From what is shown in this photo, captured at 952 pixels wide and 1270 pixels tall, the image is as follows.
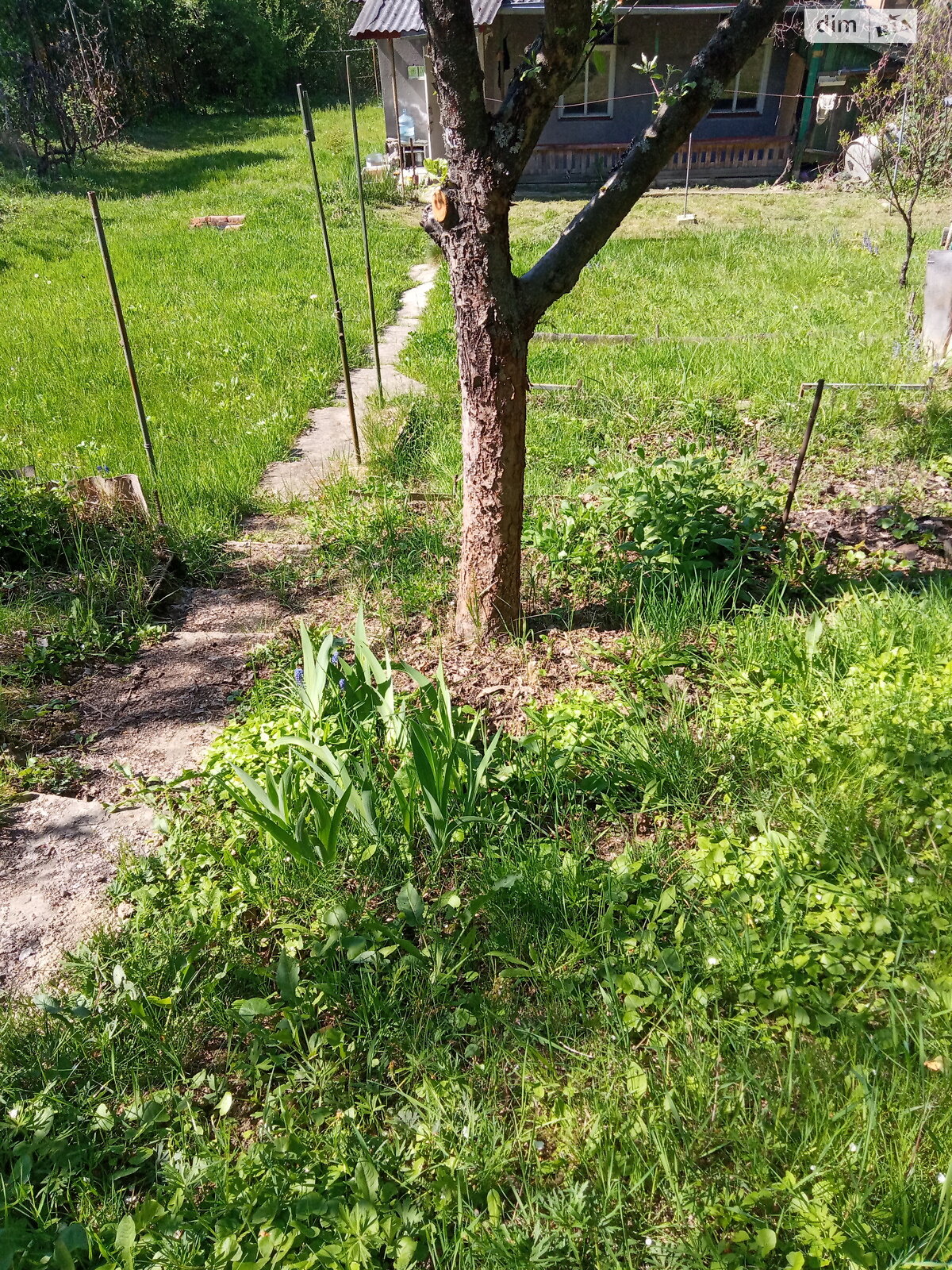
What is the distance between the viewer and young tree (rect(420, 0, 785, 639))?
9.43 feet

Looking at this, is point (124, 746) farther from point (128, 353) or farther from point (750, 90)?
point (750, 90)

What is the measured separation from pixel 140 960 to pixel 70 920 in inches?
14.5

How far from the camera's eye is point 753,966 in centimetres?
221

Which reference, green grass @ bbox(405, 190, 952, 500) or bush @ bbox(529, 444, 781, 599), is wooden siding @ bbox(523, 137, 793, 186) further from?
bush @ bbox(529, 444, 781, 599)

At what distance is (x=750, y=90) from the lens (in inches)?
694

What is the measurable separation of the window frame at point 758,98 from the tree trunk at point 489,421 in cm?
1740

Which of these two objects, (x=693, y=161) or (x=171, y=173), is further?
(x=693, y=161)

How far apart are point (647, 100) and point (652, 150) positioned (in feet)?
55.0

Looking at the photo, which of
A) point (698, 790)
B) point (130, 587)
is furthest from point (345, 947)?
point (130, 587)

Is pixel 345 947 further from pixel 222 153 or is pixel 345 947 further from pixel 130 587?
pixel 222 153

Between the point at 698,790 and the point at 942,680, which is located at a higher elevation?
the point at 942,680

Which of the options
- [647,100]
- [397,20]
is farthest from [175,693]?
[647,100]

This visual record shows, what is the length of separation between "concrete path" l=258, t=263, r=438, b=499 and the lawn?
1.99 m

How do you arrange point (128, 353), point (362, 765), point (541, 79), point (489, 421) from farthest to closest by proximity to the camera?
point (128, 353), point (489, 421), point (541, 79), point (362, 765)
